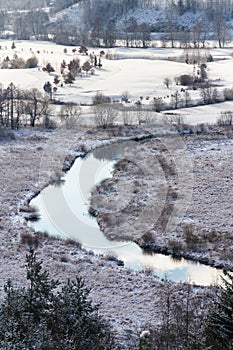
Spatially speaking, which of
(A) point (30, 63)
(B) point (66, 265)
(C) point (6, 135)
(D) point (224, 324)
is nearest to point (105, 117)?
(C) point (6, 135)

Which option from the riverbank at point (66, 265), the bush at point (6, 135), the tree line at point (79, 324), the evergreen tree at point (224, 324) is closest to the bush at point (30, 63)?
the bush at point (6, 135)

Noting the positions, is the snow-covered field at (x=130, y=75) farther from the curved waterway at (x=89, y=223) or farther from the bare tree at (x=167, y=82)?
the curved waterway at (x=89, y=223)

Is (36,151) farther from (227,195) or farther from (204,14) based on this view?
(204,14)

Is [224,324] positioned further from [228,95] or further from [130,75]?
[130,75]

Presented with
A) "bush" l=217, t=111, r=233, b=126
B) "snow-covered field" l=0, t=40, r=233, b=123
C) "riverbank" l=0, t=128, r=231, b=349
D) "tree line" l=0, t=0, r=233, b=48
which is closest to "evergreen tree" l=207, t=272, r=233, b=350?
"riverbank" l=0, t=128, r=231, b=349

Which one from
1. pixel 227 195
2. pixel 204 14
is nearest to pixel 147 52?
pixel 204 14

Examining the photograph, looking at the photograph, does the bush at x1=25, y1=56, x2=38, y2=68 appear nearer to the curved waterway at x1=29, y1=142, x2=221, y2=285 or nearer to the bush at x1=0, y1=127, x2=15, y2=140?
the bush at x1=0, y1=127, x2=15, y2=140
